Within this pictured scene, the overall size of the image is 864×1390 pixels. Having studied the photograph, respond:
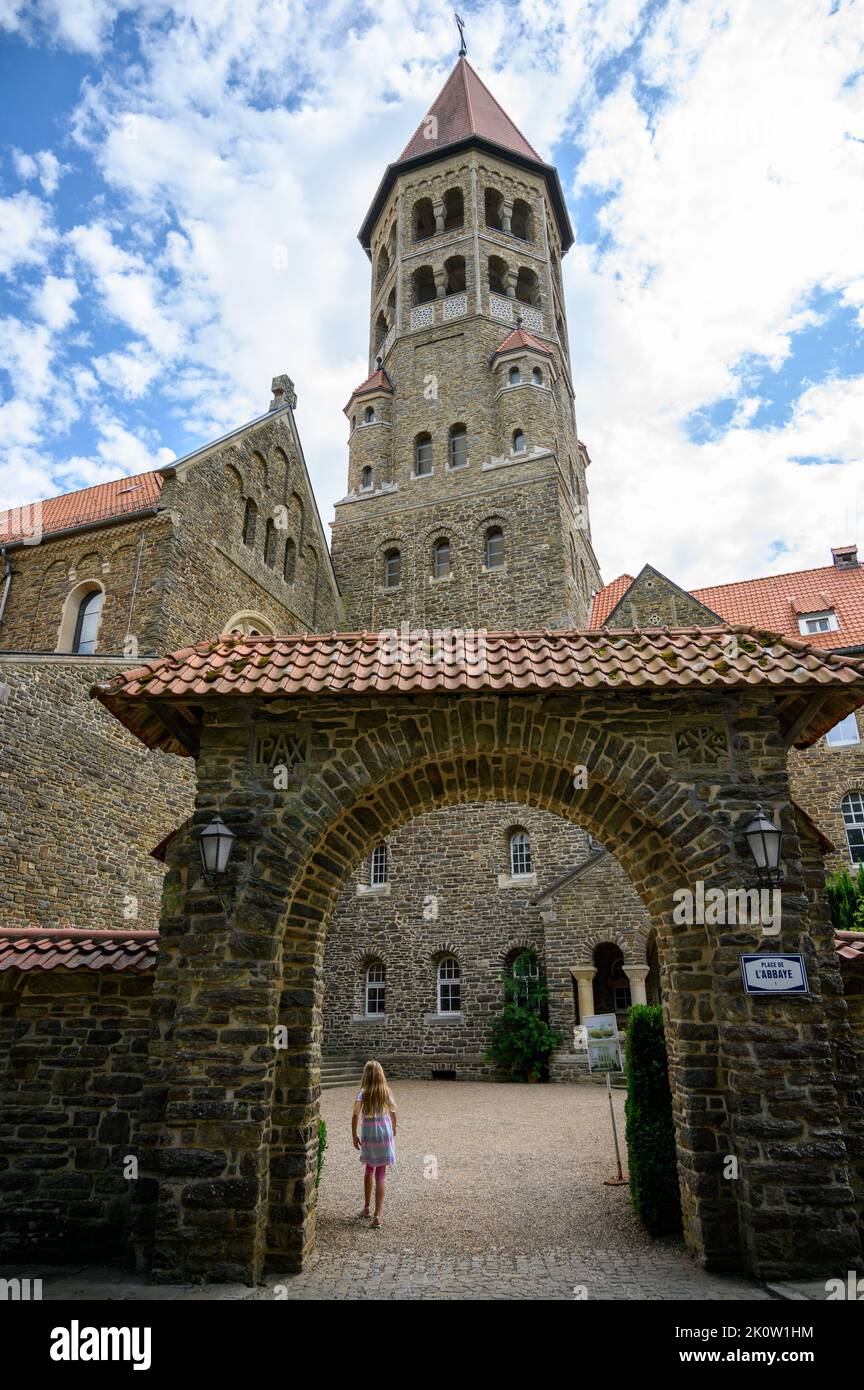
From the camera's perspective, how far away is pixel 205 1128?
18.9 ft

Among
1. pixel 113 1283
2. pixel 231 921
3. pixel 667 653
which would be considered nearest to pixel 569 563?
pixel 667 653

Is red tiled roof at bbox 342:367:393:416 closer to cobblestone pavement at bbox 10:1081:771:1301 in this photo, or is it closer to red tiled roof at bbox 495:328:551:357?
red tiled roof at bbox 495:328:551:357

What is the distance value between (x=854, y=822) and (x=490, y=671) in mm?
17191

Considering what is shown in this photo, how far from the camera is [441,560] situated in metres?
24.2

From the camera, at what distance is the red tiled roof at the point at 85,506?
18.2m

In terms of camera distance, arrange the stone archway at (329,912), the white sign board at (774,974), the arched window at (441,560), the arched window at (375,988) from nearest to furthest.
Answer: the stone archway at (329,912), the white sign board at (774,974), the arched window at (375,988), the arched window at (441,560)

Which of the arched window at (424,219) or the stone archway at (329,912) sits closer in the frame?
the stone archway at (329,912)

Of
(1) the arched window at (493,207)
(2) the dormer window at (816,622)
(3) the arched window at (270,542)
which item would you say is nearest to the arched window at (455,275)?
(1) the arched window at (493,207)

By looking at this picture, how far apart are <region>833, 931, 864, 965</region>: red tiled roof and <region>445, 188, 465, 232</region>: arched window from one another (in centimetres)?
2860

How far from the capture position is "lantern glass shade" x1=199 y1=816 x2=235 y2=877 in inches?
241

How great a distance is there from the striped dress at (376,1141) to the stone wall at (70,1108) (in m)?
2.10

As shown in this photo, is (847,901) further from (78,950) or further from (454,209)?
(454,209)

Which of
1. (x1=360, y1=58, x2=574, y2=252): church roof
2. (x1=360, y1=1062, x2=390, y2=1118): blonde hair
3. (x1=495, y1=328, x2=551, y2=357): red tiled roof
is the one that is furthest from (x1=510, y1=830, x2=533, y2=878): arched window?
(x1=360, y1=58, x2=574, y2=252): church roof

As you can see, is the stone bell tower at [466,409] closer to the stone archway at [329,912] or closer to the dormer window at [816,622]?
the dormer window at [816,622]
